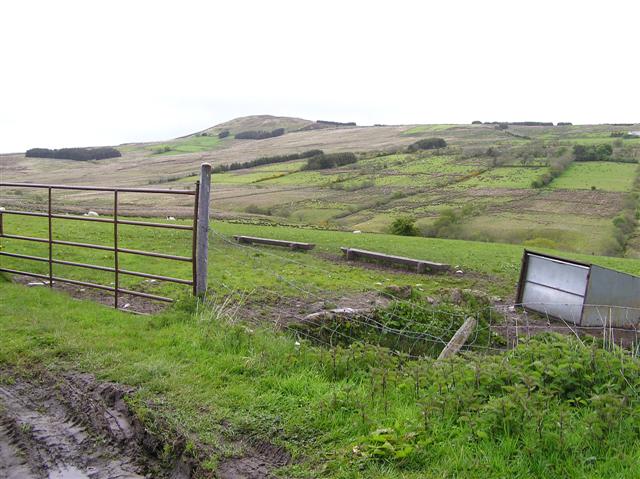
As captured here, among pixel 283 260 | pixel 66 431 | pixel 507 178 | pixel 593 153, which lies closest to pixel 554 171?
pixel 507 178

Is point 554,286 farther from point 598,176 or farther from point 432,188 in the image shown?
point 598,176

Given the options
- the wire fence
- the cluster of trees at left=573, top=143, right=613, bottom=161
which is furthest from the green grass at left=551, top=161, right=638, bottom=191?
the wire fence

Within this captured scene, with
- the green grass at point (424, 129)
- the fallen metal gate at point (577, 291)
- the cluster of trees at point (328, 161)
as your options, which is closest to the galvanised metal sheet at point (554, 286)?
the fallen metal gate at point (577, 291)

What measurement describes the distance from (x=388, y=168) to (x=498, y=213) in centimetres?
2667

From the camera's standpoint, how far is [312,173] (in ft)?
202

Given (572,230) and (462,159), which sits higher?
(462,159)

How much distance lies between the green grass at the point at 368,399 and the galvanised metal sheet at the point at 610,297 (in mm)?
5611

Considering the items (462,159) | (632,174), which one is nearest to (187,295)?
(632,174)

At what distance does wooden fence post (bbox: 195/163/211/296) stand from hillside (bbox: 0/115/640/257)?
Answer: 21.3 metres

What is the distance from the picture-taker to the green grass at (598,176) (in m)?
43.7

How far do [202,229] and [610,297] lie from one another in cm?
805

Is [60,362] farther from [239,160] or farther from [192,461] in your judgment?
[239,160]

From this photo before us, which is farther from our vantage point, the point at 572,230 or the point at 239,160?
the point at 239,160

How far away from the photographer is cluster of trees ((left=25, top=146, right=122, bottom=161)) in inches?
3733
